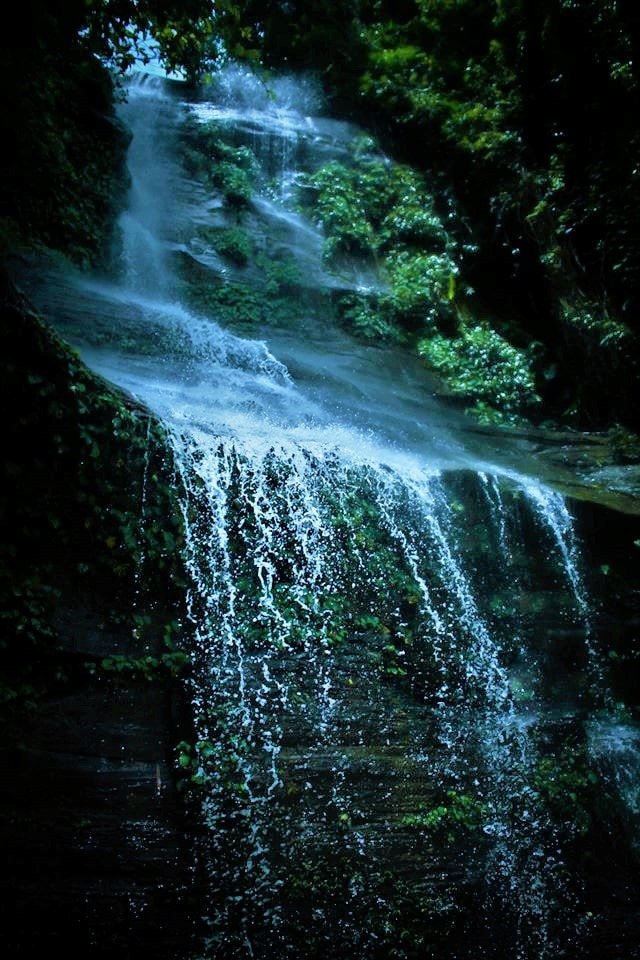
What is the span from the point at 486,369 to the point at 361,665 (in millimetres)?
7332

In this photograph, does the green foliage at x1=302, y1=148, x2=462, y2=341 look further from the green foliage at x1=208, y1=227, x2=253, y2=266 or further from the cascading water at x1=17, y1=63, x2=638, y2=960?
the cascading water at x1=17, y1=63, x2=638, y2=960

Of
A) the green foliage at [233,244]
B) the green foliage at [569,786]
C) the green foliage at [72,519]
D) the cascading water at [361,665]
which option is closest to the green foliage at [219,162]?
the green foliage at [233,244]

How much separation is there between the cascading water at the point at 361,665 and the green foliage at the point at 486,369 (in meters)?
2.28

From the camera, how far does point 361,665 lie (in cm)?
595

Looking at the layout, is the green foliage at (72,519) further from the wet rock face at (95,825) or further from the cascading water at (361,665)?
the cascading water at (361,665)

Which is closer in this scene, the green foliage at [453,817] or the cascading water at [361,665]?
the cascading water at [361,665]

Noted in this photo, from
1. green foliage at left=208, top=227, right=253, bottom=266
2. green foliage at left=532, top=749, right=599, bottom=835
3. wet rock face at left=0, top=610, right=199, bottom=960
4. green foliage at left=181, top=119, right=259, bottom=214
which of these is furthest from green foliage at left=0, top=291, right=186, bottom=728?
green foliage at left=181, top=119, right=259, bottom=214

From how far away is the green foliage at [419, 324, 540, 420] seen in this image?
11133mm

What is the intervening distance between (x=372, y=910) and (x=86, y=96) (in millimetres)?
12897

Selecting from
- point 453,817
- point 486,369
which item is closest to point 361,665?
point 453,817

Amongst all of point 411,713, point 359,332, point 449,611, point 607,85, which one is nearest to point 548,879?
point 411,713

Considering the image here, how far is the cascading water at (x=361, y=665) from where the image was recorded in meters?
4.82

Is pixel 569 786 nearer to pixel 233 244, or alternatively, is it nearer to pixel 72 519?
pixel 72 519

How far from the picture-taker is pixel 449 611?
6.80 meters
